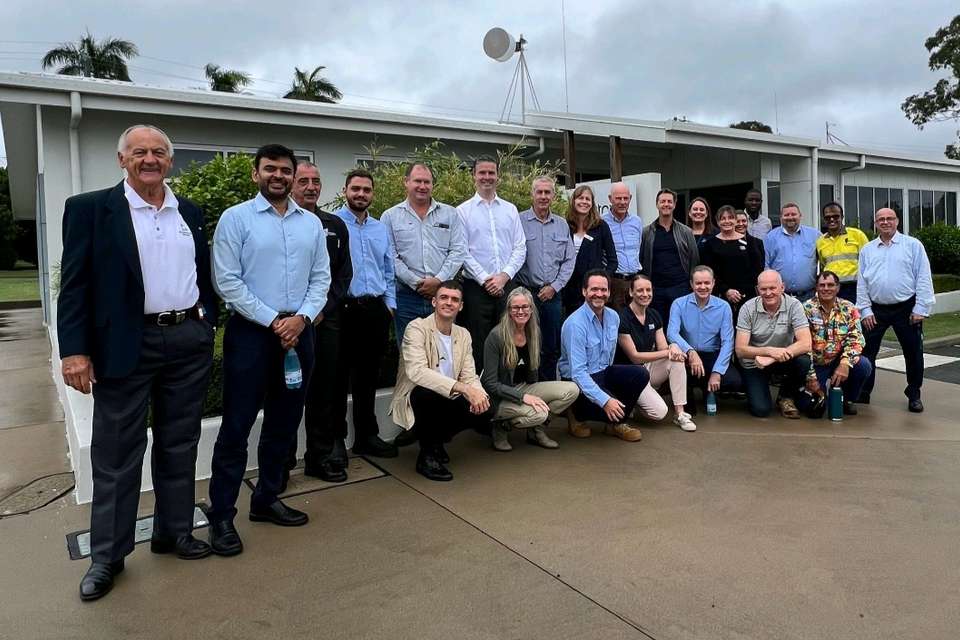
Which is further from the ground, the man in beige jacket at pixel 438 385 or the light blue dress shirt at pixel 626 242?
the light blue dress shirt at pixel 626 242

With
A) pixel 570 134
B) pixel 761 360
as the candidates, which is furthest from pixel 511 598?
pixel 570 134

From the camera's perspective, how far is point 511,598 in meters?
2.77

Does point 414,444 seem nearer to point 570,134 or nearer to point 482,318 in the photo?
point 482,318

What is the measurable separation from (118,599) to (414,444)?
2381mm

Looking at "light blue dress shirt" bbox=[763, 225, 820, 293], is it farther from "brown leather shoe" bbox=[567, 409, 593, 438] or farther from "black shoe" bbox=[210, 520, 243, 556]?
"black shoe" bbox=[210, 520, 243, 556]

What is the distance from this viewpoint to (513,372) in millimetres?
4645

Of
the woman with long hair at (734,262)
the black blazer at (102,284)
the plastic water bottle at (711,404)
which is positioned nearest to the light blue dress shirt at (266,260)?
the black blazer at (102,284)

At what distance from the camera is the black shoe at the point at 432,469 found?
4184 mm

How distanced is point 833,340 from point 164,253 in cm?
494

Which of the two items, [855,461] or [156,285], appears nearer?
[156,285]

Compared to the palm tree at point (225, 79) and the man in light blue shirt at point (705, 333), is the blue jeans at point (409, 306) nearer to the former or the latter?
the man in light blue shirt at point (705, 333)

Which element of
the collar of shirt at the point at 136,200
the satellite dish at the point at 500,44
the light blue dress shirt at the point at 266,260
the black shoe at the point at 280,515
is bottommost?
the black shoe at the point at 280,515

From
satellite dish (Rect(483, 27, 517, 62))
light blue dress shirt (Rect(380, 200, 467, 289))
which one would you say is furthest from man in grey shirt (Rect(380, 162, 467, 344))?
satellite dish (Rect(483, 27, 517, 62))

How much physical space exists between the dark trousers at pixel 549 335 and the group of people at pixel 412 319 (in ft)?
0.05
